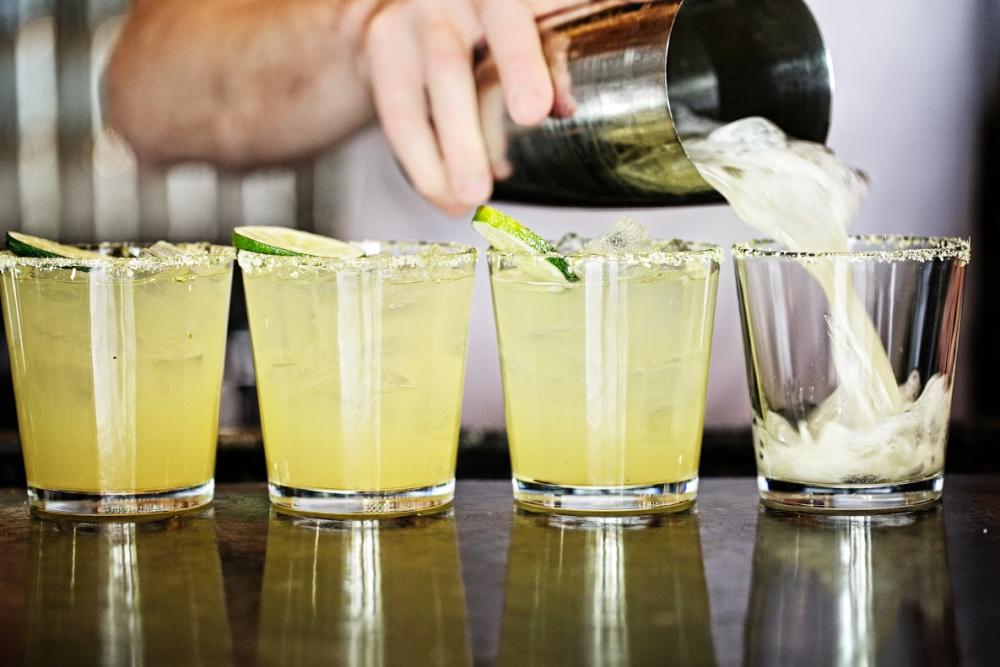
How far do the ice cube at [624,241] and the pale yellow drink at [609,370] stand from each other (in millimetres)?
29

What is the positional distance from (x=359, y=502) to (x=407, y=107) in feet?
2.55

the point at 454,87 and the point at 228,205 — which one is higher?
the point at 454,87

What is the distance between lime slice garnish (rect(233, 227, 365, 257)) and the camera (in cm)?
133

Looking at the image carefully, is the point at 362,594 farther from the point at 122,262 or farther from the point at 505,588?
the point at 122,262

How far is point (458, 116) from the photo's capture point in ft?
5.79

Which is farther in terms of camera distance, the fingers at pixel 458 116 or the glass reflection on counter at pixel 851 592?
the fingers at pixel 458 116

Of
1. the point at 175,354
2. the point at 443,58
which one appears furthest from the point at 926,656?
the point at 443,58

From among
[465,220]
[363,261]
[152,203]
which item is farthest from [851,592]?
[152,203]

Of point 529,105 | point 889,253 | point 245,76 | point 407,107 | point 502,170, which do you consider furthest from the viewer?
point 245,76

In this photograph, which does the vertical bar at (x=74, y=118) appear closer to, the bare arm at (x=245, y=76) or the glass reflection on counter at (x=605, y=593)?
the bare arm at (x=245, y=76)

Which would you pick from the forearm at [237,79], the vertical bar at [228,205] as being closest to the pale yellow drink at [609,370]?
the forearm at [237,79]

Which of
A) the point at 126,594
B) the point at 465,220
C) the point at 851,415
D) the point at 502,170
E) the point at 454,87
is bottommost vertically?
the point at 126,594

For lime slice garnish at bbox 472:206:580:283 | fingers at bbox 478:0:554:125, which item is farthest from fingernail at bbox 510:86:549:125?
lime slice garnish at bbox 472:206:580:283

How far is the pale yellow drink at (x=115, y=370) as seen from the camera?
134 centimetres
